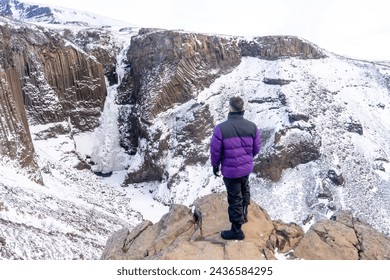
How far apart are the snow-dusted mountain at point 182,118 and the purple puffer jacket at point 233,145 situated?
18.5m

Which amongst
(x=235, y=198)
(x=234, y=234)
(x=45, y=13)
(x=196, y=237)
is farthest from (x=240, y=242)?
(x=45, y=13)

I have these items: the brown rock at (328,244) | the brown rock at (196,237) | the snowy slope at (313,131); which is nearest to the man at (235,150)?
the brown rock at (196,237)

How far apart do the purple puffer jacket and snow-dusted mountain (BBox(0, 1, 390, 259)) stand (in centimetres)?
1851

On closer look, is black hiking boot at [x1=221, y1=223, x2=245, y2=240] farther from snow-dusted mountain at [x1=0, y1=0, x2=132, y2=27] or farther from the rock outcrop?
snow-dusted mountain at [x1=0, y1=0, x2=132, y2=27]

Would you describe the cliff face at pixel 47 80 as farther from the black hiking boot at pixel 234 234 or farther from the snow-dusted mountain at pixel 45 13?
the snow-dusted mountain at pixel 45 13

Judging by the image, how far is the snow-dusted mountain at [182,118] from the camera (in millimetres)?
34125

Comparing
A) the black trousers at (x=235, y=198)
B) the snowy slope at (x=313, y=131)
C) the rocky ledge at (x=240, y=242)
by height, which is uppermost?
the black trousers at (x=235, y=198)

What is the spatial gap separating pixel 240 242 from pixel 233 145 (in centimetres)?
211

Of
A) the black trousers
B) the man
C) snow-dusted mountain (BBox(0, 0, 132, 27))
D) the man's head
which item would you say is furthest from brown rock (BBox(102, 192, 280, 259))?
snow-dusted mountain (BBox(0, 0, 132, 27))

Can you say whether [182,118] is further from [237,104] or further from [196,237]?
[237,104]

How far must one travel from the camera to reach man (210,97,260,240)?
775 cm

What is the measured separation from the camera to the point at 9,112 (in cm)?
3084

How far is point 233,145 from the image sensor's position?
25.5 ft

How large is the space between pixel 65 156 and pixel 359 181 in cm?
3057
